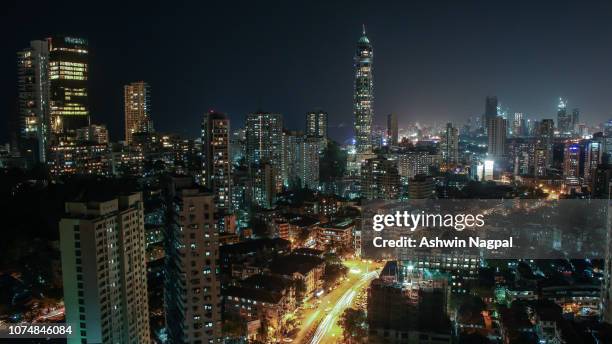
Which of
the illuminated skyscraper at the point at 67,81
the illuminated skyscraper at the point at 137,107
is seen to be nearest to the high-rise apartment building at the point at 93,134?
the illuminated skyscraper at the point at 67,81

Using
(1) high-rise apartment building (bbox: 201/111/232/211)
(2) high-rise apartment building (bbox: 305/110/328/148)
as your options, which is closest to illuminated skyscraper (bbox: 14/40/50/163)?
(1) high-rise apartment building (bbox: 201/111/232/211)

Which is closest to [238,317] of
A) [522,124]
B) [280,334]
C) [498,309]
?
[280,334]

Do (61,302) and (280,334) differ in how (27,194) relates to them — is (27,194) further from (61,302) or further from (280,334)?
(280,334)

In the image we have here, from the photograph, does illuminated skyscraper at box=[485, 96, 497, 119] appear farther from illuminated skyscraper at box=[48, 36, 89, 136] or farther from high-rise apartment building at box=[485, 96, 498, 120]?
illuminated skyscraper at box=[48, 36, 89, 136]

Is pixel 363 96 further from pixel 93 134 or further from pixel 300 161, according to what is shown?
pixel 93 134

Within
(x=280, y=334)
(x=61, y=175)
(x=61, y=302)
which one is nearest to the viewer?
(x=61, y=302)

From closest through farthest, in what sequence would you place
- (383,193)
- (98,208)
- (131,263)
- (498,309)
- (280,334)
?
(98,208) → (131,263) → (280,334) → (498,309) → (383,193)

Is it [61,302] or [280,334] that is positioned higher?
[61,302]

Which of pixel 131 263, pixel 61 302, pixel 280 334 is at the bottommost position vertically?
pixel 280 334

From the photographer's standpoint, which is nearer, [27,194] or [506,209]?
[27,194]
